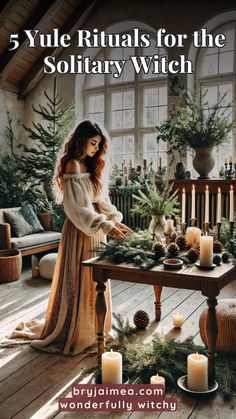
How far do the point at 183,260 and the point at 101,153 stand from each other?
1.03 metres

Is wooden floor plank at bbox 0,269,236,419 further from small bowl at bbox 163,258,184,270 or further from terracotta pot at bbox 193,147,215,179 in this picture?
terracotta pot at bbox 193,147,215,179

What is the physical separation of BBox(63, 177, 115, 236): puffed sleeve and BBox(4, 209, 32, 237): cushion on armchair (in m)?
2.88

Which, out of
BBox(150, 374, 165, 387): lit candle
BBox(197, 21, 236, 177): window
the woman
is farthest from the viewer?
BBox(197, 21, 236, 177): window

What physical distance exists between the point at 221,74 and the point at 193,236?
4.25 metres

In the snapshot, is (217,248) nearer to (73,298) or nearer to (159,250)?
(159,250)

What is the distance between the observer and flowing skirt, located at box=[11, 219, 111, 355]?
9.59ft

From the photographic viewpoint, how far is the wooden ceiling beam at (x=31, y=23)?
6.32 metres

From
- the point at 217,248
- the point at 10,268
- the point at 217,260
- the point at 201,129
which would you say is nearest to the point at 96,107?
the point at 201,129

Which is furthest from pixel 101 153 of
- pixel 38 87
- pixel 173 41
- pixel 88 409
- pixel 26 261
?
pixel 38 87

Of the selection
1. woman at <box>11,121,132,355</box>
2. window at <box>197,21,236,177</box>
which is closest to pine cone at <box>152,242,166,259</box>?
woman at <box>11,121,132,355</box>

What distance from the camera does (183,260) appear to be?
2.47m

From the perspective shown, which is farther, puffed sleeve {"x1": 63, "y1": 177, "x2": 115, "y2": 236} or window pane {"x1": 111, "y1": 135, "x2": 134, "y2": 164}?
window pane {"x1": 111, "y1": 135, "x2": 134, "y2": 164}

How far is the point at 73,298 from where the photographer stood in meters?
2.94

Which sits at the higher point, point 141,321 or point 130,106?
point 130,106
